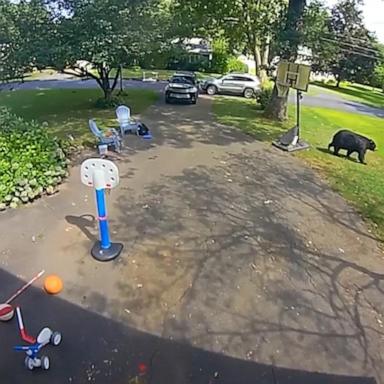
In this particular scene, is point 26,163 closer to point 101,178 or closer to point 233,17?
point 101,178

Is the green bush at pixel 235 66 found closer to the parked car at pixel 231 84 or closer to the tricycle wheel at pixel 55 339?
the parked car at pixel 231 84

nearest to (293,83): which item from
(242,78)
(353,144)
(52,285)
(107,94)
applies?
(353,144)

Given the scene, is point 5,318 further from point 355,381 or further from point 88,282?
point 355,381

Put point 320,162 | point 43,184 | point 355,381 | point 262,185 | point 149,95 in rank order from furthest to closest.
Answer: point 149,95, point 320,162, point 262,185, point 43,184, point 355,381

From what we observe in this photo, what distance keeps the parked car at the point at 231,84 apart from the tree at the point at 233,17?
7.28 ft

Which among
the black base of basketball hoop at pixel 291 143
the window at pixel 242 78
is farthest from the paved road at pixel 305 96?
the black base of basketball hoop at pixel 291 143

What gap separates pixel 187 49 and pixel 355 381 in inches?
822

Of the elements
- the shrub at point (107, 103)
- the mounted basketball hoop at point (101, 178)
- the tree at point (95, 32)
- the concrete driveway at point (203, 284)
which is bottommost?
the shrub at point (107, 103)

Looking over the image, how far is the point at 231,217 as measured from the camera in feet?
23.4

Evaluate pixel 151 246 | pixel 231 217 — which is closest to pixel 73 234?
pixel 151 246

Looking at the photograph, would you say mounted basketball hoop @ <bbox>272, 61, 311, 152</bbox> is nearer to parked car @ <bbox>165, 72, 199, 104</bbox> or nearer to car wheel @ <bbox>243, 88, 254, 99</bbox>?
parked car @ <bbox>165, 72, 199, 104</bbox>

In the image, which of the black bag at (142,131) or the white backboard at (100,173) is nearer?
the white backboard at (100,173)

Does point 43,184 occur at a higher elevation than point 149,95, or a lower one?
higher

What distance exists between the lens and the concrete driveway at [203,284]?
4172mm
